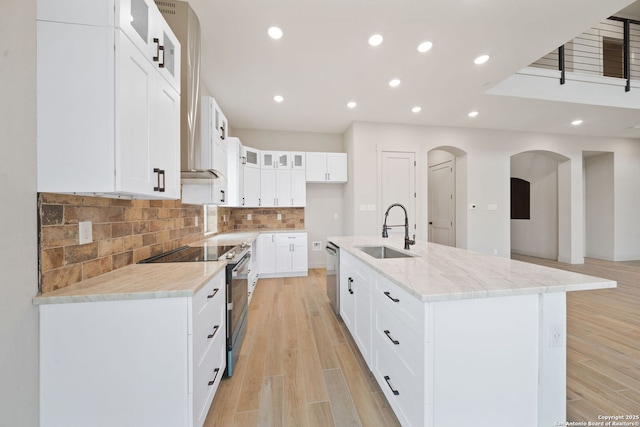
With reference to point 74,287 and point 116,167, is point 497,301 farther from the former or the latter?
point 74,287

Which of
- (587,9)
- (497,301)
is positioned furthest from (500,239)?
(497,301)

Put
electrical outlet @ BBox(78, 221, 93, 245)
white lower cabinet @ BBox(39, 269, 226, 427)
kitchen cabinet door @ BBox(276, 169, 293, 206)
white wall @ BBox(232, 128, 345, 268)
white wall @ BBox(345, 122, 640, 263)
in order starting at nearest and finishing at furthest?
white lower cabinet @ BBox(39, 269, 226, 427) → electrical outlet @ BBox(78, 221, 93, 245) → white wall @ BBox(345, 122, 640, 263) → kitchen cabinet door @ BBox(276, 169, 293, 206) → white wall @ BBox(232, 128, 345, 268)

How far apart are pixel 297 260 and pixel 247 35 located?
3409mm

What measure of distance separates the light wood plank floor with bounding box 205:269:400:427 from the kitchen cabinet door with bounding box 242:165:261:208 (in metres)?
2.26

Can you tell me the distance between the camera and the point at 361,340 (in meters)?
1.97

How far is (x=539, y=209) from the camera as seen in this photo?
6176mm

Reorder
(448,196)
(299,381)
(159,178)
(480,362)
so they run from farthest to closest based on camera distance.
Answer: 1. (448,196)
2. (299,381)
3. (159,178)
4. (480,362)

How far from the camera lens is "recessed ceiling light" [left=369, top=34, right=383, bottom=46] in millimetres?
2371

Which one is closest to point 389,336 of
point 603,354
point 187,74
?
point 603,354

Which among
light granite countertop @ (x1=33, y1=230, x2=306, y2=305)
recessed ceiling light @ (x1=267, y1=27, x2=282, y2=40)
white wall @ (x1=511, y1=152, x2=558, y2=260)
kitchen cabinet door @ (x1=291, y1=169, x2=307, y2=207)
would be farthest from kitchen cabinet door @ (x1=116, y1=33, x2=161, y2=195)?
white wall @ (x1=511, y1=152, x2=558, y2=260)

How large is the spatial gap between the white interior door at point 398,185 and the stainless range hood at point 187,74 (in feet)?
11.4

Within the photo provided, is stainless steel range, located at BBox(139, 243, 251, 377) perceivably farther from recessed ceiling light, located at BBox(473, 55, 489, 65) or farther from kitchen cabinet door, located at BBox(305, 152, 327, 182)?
recessed ceiling light, located at BBox(473, 55, 489, 65)

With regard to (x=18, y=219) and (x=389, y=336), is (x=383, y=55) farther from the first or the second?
(x=18, y=219)

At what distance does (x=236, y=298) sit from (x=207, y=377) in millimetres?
633
